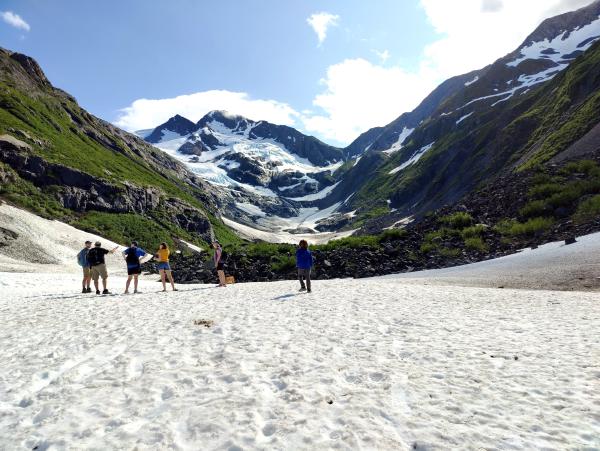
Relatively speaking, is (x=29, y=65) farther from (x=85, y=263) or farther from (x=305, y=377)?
(x=305, y=377)

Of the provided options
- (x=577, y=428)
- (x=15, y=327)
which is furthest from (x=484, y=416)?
(x=15, y=327)

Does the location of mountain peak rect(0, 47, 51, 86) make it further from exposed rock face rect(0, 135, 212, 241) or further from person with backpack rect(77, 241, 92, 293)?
person with backpack rect(77, 241, 92, 293)

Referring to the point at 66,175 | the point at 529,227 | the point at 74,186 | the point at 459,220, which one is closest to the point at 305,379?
the point at 529,227

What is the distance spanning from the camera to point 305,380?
27.3ft

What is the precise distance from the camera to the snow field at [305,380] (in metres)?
6.12

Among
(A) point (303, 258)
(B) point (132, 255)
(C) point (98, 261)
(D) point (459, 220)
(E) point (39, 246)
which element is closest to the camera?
(C) point (98, 261)

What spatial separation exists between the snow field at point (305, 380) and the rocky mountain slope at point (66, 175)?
62.0m

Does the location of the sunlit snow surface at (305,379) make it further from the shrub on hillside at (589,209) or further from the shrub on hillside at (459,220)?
the shrub on hillside at (459,220)

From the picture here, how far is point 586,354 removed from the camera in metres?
9.40

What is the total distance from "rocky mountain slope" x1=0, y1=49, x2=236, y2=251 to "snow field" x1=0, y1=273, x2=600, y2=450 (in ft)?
203

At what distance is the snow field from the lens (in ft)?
20.1

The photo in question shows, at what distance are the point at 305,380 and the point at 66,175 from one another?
88.7 m

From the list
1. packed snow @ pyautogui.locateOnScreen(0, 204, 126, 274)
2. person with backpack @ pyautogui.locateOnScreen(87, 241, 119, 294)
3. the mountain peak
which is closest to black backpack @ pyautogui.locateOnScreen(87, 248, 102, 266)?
person with backpack @ pyautogui.locateOnScreen(87, 241, 119, 294)

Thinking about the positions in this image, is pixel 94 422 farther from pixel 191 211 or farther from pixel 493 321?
pixel 191 211
